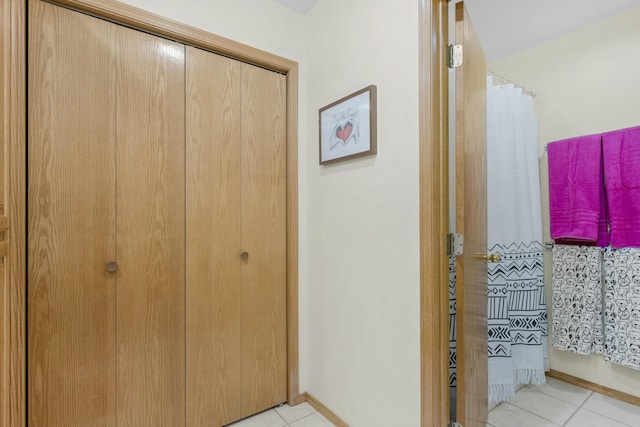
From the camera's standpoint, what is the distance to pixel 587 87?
220 centimetres

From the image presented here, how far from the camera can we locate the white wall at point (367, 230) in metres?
1.33

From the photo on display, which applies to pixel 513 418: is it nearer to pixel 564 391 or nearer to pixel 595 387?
pixel 564 391

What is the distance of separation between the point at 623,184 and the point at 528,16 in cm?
127

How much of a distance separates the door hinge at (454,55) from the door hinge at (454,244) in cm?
70

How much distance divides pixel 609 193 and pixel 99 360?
310cm

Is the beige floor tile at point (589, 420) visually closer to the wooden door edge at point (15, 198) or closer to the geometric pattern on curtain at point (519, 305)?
the geometric pattern on curtain at point (519, 305)

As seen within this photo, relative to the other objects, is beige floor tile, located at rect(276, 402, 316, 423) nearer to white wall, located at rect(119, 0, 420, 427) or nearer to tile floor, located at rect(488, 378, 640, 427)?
white wall, located at rect(119, 0, 420, 427)

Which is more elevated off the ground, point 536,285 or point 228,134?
point 228,134

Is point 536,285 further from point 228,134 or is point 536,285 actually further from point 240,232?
point 228,134

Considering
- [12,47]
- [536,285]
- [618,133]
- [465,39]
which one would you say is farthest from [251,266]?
[618,133]

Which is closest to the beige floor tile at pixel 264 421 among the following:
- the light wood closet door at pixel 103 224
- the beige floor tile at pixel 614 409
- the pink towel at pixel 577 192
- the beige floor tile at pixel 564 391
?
the light wood closet door at pixel 103 224

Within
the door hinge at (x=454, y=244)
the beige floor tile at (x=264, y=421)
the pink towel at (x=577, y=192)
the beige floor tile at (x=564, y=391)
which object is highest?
the pink towel at (x=577, y=192)

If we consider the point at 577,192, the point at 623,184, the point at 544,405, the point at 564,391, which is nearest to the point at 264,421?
the point at 544,405

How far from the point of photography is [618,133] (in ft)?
6.63
